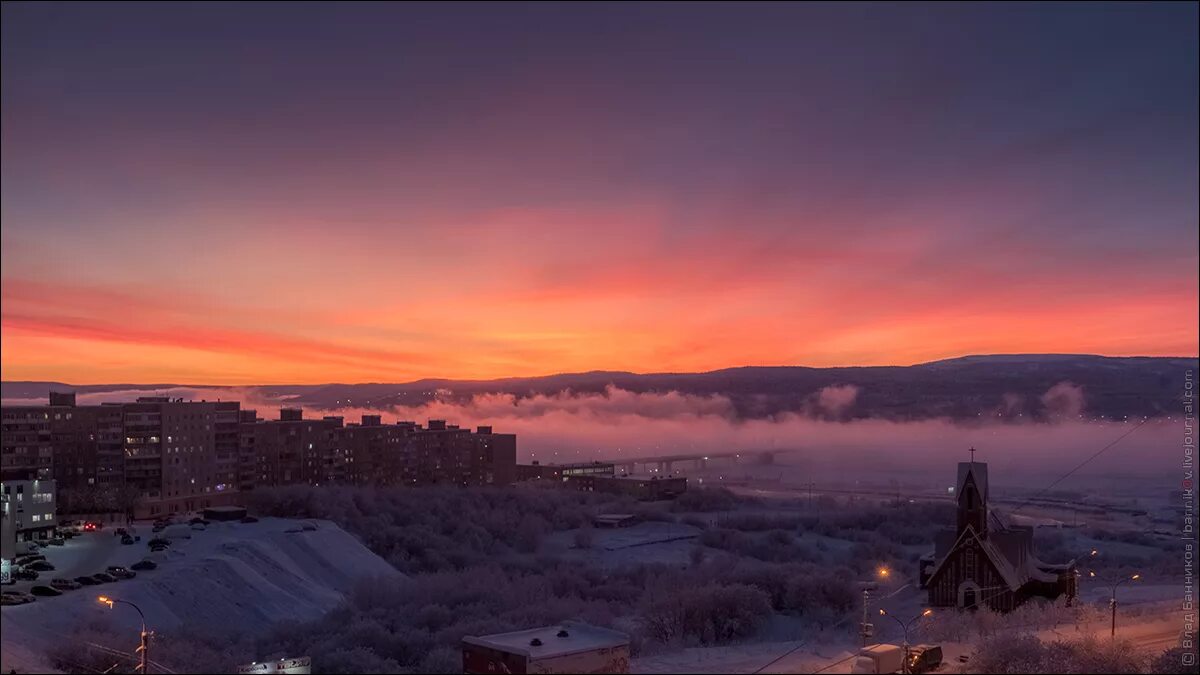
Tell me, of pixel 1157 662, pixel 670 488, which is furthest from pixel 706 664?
pixel 670 488

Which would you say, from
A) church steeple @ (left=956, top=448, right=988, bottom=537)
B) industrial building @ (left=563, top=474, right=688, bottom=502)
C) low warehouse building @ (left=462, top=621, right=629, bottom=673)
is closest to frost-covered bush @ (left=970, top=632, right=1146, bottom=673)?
church steeple @ (left=956, top=448, right=988, bottom=537)

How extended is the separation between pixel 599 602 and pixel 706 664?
19.6 meters

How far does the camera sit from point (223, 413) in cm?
6600

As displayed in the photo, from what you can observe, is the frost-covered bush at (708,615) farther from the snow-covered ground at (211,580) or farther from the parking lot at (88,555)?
the parking lot at (88,555)

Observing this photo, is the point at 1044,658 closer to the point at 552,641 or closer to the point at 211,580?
the point at 552,641

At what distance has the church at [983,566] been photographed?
28062 millimetres

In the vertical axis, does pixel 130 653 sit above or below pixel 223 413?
below

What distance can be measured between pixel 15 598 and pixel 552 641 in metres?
21.4

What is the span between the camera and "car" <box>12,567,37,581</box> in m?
34.2

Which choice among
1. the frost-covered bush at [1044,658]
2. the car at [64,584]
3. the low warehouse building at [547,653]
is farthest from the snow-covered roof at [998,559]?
the car at [64,584]

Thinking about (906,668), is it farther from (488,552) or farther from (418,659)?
(488,552)

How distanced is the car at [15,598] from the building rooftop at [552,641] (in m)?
19.2

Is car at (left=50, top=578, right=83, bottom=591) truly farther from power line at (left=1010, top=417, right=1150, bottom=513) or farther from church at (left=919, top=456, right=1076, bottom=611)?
power line at (left=1010, top=417, right=1150, bottom=513)

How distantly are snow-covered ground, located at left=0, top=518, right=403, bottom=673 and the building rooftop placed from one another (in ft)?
45.5
